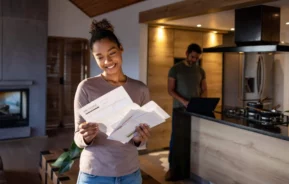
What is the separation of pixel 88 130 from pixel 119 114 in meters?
0.14

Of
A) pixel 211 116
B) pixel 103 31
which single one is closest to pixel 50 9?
pixel 211 116

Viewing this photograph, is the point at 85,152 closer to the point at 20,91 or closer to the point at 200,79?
the point at 200,79

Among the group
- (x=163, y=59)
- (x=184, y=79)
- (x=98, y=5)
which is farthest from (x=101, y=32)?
(x=98, y=5)

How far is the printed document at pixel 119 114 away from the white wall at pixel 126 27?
296 cm

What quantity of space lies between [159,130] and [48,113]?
264 cm

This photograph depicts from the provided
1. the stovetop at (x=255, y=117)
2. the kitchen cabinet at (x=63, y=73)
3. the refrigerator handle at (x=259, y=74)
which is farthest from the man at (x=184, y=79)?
the kitchen cabinet at (x=63, y=73)

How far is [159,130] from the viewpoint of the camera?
16.8 ft

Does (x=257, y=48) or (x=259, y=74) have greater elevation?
(x=257, y=48)

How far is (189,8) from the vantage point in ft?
12.1

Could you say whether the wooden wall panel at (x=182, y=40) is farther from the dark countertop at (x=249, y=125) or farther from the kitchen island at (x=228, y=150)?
the dark countertop at (x=249, y=125)

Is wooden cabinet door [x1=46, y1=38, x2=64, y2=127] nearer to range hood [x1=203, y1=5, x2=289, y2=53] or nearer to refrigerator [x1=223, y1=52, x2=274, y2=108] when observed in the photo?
refrigerator [x1=223, y1=52, x2=274, y2=108]

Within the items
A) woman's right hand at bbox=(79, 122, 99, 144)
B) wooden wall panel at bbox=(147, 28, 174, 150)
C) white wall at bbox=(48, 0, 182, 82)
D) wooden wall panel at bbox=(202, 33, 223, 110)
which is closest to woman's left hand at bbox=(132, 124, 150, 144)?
woman's right hand at bbox=(79, 122, 99, 144)

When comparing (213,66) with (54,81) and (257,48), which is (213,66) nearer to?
(257,48)

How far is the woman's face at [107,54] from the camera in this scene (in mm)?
1378
